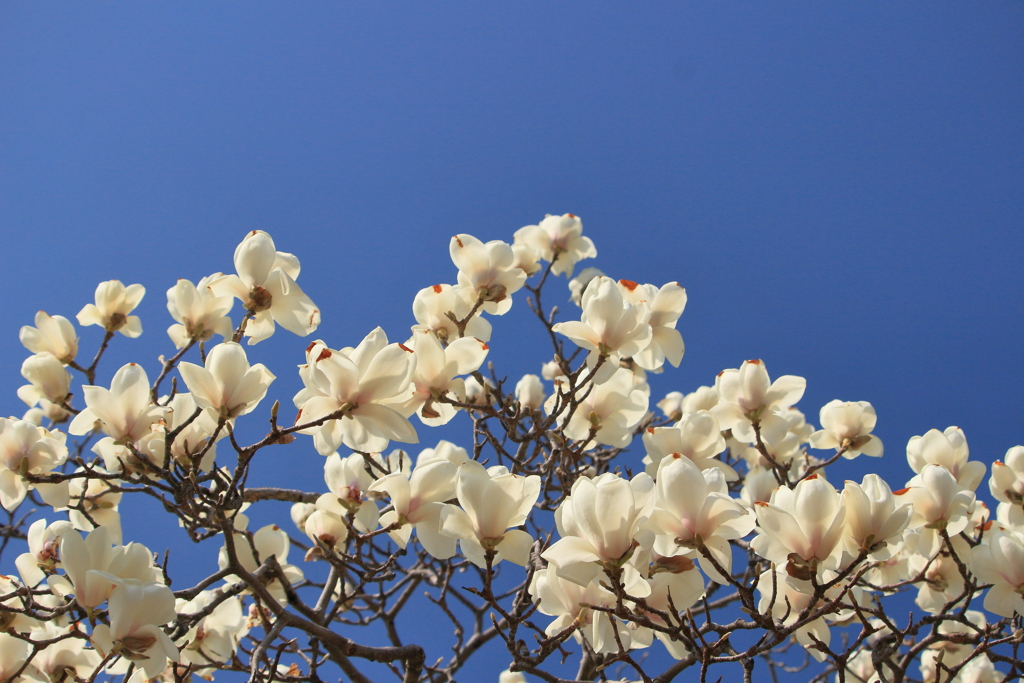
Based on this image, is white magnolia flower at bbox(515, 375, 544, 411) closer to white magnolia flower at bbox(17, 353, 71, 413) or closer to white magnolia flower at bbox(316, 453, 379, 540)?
white magnolia flower at bbox(316, 453, 379, 540)

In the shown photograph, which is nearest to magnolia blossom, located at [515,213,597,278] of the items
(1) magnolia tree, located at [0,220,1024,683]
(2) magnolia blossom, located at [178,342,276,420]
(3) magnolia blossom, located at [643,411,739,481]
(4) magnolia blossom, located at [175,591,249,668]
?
(1) magnolia tree, located at [0,220,1024,683]

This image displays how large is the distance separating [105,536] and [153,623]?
0.22 metres

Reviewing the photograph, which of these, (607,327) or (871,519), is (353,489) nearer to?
(607,327)

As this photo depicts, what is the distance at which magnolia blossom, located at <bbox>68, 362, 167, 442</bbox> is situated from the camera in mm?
1409

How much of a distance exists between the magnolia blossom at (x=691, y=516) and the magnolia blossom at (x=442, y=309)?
928 millimetres

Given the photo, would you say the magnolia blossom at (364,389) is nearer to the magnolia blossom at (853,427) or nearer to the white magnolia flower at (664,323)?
the white magnolia flower at (664,323)

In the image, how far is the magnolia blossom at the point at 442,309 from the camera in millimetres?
1906

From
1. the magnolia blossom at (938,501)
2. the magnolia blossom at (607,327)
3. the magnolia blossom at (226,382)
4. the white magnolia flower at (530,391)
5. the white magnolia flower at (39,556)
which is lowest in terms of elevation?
the magnolia blossom at (938,501)

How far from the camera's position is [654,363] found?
2.05 meters

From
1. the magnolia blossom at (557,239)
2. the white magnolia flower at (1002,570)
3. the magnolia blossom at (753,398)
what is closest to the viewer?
the white magnolia flower at (1002,570)

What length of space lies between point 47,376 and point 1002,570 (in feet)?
8.51

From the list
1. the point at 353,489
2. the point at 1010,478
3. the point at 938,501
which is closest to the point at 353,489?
the point at 353,489

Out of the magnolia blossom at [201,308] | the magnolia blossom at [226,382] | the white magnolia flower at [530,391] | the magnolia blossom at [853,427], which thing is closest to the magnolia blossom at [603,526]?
the magnolia blossom at [226,382]

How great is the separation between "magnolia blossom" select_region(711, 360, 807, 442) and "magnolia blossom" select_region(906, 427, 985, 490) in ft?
1.18
